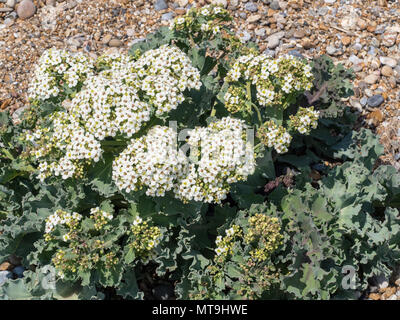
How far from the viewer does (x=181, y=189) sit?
3.89 metres

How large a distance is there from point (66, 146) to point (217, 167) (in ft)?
3.98

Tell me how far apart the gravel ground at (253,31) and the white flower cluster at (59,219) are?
7.64ft

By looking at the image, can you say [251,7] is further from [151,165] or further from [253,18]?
[151,165]

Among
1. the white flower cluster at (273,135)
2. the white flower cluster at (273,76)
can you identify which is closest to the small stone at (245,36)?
the white flower cluster at (273,76)

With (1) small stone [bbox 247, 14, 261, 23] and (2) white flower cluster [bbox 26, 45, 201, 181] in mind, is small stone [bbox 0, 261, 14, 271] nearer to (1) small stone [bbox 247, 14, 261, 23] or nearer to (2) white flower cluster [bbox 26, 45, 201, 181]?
→ (2) white flower cluster [bbox 26, 45, 201, 181]

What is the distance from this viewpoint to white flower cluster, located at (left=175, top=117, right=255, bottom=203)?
3852mm

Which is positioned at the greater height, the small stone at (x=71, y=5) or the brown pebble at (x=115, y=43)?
the small stone at (x=71, y=5)

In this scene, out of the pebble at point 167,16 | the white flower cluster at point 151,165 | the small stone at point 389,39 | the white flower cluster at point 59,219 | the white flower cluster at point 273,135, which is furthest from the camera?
the pebble at point 167,16

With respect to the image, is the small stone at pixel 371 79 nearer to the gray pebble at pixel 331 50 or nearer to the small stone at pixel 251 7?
the gray pebble at pixel 331 50

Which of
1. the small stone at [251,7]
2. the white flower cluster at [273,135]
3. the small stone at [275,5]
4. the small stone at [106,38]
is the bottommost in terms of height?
the small stone at [275,5]

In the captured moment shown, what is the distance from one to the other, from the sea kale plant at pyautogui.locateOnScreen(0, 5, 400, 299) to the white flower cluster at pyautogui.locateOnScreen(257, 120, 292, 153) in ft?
0.04

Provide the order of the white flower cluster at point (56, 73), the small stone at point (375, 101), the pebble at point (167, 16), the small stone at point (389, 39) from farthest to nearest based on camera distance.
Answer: the pebble at point (167, 16) < the small stone at point (389, 39) < the small stone at point (375, 101) < the white flower cluster at point (56, 73)

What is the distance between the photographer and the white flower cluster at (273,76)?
14.0ft

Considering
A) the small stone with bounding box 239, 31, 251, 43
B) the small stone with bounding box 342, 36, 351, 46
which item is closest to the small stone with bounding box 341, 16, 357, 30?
the small stone with bounding box 342, 36, 351, 46
